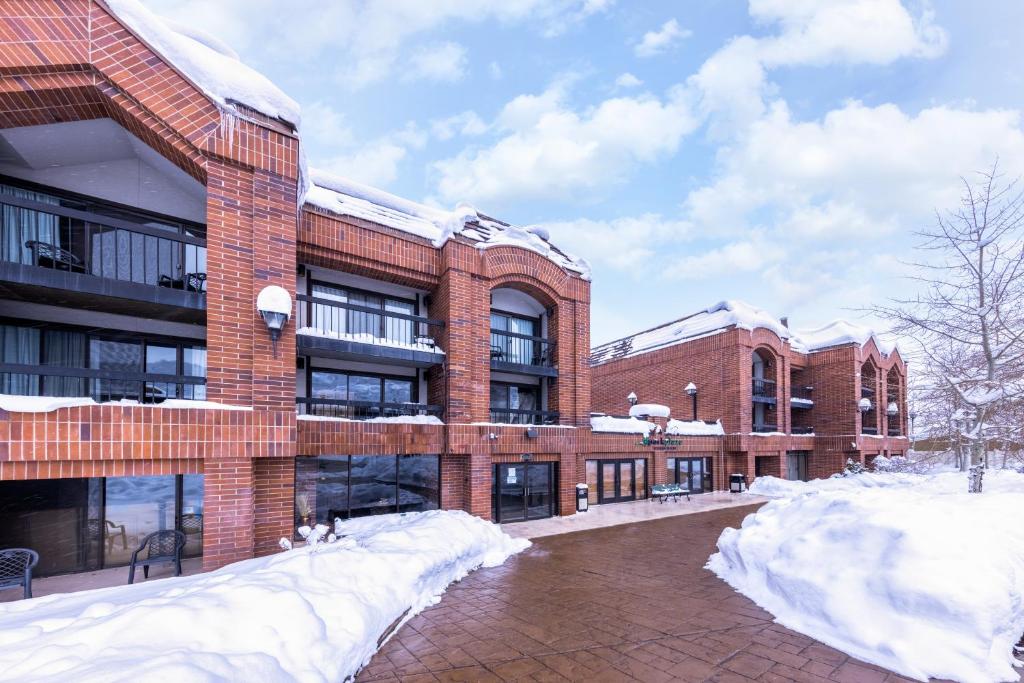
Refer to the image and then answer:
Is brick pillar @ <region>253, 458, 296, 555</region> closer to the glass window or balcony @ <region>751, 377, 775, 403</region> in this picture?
the glass window

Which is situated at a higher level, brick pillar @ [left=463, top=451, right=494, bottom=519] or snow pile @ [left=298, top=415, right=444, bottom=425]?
snow pile @ [left=298, top=415, right=444, bottom=425]

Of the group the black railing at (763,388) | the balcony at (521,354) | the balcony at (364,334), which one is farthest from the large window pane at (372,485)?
the black railing at (763,388)

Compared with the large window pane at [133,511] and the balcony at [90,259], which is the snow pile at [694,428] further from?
the balcony at [90,259]

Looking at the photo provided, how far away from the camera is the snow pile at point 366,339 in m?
10.1

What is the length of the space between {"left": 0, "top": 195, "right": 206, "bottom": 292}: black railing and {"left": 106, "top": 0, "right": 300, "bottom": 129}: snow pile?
2.60 metres

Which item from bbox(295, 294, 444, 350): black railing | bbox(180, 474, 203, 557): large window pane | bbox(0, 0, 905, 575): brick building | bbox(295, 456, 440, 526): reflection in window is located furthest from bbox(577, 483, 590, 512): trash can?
bbox(180, 474, 203, 557): large window pane

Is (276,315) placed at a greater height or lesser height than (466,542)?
greater

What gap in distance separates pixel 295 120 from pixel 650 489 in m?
16.8

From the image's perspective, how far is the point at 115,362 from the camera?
28.7ft

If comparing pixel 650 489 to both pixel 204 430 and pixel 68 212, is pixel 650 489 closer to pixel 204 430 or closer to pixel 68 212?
pixel 204 430

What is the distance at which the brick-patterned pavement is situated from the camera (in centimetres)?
488

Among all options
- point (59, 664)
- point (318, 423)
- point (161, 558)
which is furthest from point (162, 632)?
point (318, 423)

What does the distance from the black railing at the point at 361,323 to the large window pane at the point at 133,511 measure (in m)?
3.85

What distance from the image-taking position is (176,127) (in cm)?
762
